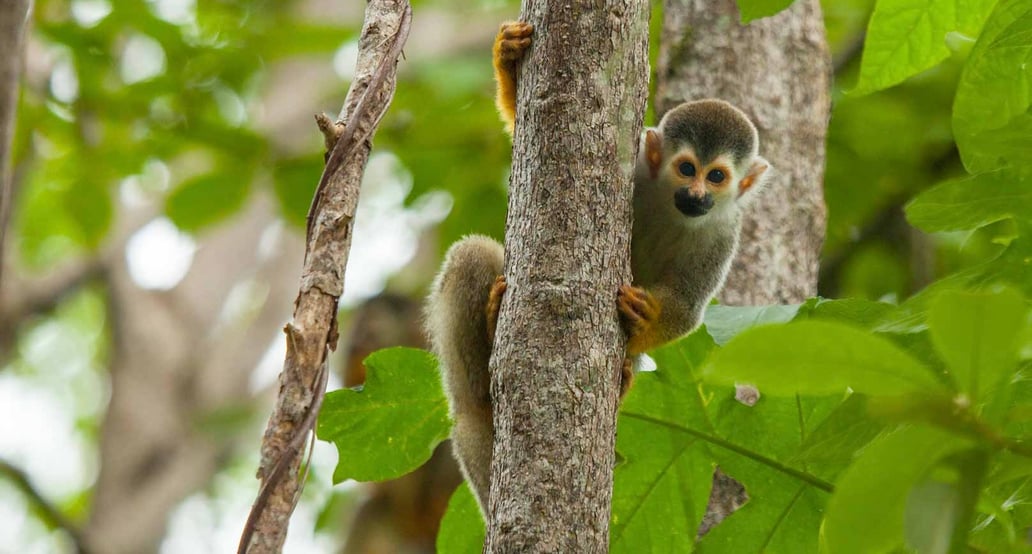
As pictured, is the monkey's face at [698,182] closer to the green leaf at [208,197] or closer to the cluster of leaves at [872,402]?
the cluster of leaves at [872,402]

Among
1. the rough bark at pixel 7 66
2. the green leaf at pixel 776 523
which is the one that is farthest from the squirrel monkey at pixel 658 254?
the rough bark at pixel 7 66

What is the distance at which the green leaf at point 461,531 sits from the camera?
10.2 feet

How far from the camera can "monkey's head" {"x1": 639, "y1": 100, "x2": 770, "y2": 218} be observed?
4004mm

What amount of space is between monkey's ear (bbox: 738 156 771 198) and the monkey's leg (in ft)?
3.62

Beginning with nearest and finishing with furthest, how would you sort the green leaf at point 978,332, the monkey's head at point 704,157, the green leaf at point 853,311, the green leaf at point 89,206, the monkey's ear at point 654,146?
the green leaf at point 978,332 → the green leaf at point 853,311 → the monkey's head at point 704,157 → the monkey's ear at point 654,146 → the green leaf at point 89,206

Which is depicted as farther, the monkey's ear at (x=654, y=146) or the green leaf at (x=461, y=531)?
the monkey's ear at (x=654, y=146)

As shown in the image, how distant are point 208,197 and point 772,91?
259 cm

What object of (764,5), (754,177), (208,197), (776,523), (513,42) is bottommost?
(776,523)

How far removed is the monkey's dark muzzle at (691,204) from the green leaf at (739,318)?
1.59 m

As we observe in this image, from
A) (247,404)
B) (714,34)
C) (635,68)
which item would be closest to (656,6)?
(714,34)

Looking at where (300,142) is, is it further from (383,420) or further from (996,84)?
(996,84)

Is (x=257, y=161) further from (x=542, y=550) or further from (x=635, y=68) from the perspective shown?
(x=542, y=550)

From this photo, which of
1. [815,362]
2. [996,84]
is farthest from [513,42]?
[815,362]

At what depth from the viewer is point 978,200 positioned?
237cm
